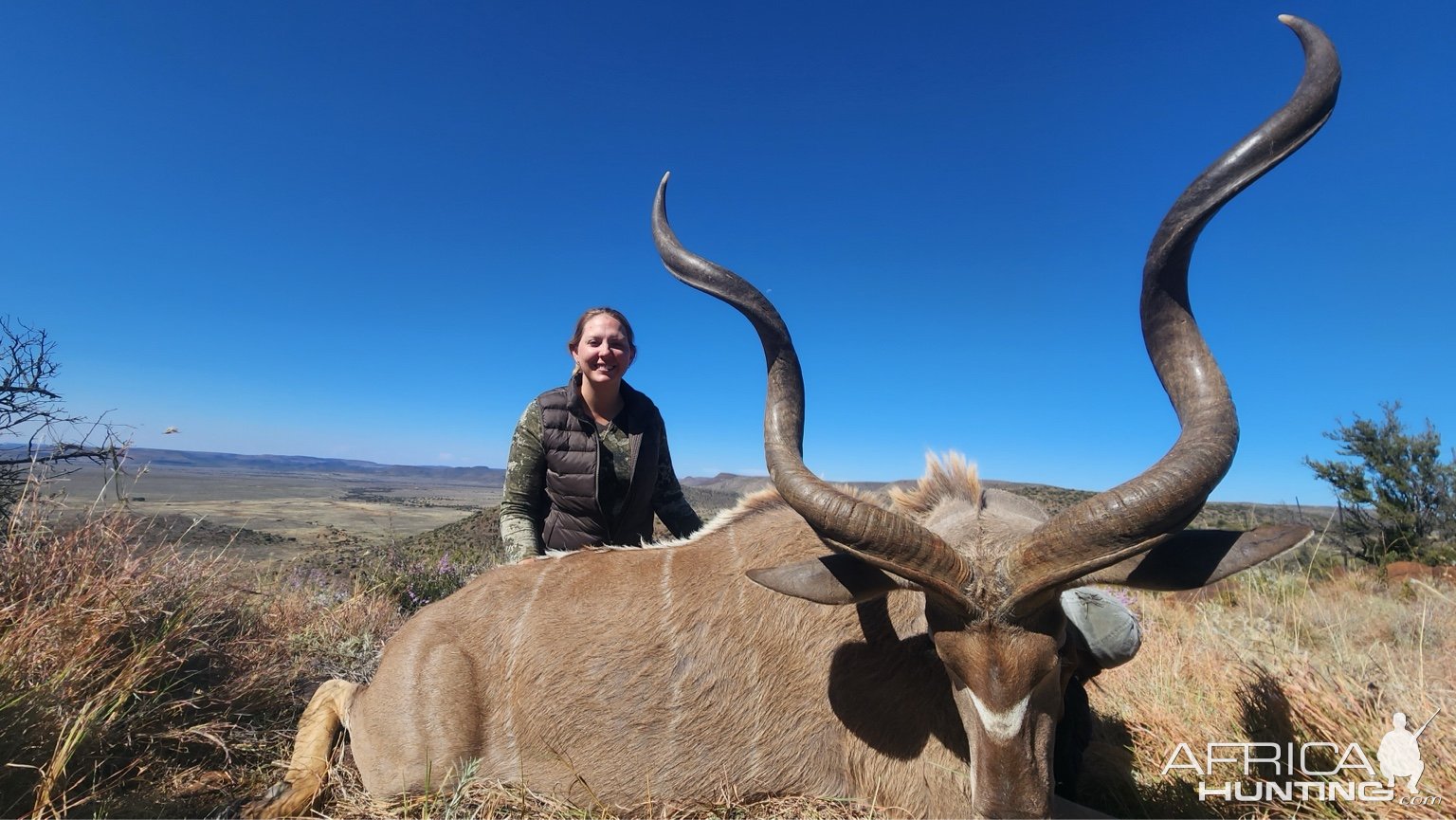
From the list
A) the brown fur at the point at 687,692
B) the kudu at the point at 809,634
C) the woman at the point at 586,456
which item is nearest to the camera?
the kudu at the point at 809,634

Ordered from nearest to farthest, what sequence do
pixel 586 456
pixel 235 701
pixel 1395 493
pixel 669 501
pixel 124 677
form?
pixel 124 677, pixel 235 701, pixel 586 456, pixel 669 501, pixel 1395 493

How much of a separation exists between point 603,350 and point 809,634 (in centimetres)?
Result: 230

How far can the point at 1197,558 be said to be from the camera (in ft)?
7.45

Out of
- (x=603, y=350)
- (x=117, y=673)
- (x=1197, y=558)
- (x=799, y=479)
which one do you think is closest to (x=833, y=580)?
(x=799, y=479)

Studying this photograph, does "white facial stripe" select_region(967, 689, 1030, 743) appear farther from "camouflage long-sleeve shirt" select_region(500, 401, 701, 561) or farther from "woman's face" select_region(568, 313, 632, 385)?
"woman's face" select_region(568, 313, 632, 385)

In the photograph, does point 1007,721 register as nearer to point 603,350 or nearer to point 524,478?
point 603,350

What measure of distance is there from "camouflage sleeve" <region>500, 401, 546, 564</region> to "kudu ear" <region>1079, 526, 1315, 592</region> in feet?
11.4

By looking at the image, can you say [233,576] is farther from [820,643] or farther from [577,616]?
[820,643]

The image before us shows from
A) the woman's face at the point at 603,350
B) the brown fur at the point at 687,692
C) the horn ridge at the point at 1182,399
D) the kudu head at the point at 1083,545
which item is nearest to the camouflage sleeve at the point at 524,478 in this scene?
the woman's face at the point at 603,350

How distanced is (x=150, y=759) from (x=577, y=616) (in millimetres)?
2117

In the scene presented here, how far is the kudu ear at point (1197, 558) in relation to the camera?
219cm

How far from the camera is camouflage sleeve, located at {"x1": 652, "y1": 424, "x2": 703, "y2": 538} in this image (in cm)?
501

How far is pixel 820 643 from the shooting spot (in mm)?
2973

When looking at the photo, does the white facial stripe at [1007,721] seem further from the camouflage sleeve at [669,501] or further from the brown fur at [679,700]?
the camouflage sleeve at [669,501]
